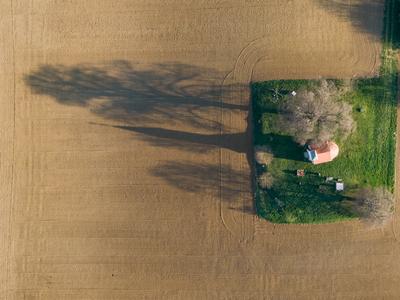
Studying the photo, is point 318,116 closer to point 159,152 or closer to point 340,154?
point 340,154

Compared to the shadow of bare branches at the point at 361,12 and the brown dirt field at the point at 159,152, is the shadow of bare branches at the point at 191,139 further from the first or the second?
the shadow of bare branches at the point at 361,12

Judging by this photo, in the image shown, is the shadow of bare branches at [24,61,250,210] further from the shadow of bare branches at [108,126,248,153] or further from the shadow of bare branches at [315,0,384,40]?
the shadow of bare branches at [315,0,384,40]

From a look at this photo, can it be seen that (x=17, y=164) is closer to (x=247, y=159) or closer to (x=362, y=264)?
(x=247, y=159)

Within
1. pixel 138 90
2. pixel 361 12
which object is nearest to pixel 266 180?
pixel 138 90

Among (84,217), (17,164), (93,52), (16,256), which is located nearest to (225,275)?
(84,217)

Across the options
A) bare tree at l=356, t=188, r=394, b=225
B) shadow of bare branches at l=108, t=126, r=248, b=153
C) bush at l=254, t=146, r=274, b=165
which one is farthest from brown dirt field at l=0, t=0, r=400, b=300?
bare tree at l=356, t=188, r=394, b=225

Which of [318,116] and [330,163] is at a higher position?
[318,116]

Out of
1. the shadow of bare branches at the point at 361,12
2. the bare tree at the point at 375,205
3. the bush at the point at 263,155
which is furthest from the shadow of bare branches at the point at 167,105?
the shadow of bare branches at the point at 361,12

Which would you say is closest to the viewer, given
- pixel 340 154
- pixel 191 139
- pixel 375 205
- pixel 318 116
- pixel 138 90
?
pixel 318 116
